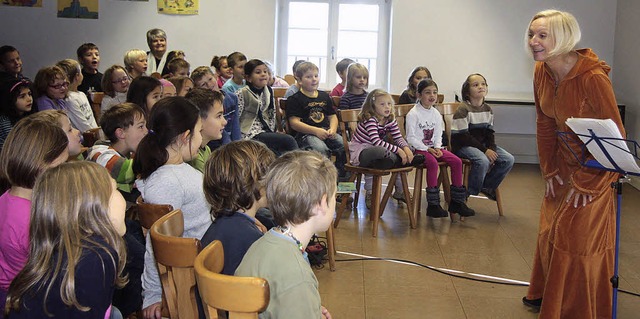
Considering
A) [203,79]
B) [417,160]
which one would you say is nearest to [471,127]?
[417,160]

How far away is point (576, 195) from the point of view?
120 inches

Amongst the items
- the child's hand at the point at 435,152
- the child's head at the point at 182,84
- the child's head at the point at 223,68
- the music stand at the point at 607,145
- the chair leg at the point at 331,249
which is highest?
the child's head at the point at 223,68

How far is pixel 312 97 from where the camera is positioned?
216 inches

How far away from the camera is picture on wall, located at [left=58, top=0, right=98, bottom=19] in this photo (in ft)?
26.6

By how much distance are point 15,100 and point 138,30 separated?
13.8 ft

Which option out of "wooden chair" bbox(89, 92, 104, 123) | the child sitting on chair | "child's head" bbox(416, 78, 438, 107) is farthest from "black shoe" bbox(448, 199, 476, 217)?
the child sitting on chair

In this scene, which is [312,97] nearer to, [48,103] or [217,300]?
[48,103]

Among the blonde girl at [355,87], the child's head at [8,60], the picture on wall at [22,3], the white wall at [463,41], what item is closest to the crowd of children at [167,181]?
the blonde girl at [355,87]

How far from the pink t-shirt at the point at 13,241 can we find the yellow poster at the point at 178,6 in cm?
613

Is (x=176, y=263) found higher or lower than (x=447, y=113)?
lower

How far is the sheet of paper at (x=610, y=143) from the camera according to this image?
8.58 ft

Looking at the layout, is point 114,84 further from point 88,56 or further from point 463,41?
point 463,41

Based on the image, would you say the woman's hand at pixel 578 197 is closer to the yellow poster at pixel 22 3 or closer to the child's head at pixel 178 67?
the child's head at pixel 178 67

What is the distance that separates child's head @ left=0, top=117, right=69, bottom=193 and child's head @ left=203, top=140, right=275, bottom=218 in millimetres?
556
